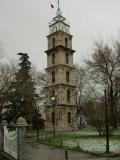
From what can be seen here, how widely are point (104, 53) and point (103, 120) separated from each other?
1035 centimetres

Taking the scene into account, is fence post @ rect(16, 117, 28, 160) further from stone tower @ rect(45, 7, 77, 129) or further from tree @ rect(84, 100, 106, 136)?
stone tower @ rect(45, 7, 77, 129)

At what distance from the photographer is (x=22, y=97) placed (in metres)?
45.4

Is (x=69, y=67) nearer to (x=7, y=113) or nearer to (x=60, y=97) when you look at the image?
(x=60, y=97)

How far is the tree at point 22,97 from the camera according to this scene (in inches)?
1588

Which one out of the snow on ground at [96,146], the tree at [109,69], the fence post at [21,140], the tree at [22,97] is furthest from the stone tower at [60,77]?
the fence post at [21,140]

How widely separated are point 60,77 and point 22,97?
13696mm

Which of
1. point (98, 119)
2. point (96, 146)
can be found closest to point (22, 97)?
point (98, 119)

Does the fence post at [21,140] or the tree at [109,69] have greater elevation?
the tree at [109,69]

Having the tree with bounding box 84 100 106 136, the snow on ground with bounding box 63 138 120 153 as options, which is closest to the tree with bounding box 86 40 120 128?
the tree with bounding box 84 100 106 136

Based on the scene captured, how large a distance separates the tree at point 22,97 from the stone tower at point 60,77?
717 centimetres

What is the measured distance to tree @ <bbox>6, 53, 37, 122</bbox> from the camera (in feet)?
132

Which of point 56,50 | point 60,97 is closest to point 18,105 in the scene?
point 60,97

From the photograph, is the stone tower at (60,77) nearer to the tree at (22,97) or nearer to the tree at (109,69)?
the tree at (22,97)

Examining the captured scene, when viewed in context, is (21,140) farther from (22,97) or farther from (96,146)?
(22,97)
